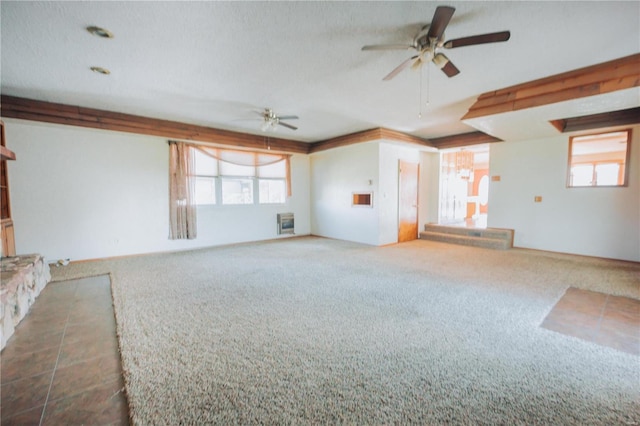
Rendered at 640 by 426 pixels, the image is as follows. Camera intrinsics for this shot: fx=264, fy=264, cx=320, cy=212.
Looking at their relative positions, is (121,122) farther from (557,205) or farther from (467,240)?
(557,205)

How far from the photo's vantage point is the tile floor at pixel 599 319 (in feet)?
7.40

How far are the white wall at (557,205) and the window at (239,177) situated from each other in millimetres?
5450

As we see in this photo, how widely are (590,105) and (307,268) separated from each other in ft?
15.1

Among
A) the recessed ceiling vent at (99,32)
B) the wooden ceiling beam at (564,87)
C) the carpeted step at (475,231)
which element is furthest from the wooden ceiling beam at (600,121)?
the recessed ceiling vent at (99,32)

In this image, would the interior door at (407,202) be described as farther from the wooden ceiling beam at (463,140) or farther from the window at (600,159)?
the window at (600,159)

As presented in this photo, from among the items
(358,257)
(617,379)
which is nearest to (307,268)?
(358,257)

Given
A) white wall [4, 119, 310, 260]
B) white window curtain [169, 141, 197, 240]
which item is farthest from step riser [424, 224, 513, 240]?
white window curtain [169, 141, 197, 240]

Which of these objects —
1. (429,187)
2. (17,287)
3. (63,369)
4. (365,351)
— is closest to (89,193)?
(17,287)

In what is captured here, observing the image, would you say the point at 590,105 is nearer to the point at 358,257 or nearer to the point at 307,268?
the point at 358,257

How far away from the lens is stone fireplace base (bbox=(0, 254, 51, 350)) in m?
2.31

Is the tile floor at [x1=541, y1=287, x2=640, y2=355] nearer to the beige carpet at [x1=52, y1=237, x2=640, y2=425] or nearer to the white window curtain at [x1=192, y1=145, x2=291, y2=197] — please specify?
the beige carpet at [x1=52, y1=237, x2=640, y2=425]

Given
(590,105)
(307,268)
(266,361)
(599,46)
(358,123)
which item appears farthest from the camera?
(358,123)

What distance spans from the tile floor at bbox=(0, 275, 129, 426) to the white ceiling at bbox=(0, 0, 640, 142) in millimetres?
2765

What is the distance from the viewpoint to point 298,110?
4.66 meters
